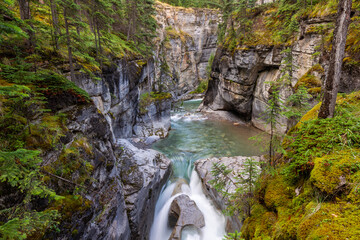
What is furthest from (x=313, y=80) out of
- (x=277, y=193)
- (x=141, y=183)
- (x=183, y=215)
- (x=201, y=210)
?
(x=141, y=183)

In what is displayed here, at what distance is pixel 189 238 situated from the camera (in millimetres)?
9750

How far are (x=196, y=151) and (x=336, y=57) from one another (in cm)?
1429

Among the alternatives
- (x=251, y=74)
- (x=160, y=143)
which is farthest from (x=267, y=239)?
(x=251, y=74)

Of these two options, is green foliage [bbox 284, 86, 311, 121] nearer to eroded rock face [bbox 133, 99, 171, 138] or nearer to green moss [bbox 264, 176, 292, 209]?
green moss [bbox 264, 176, 292, 209]

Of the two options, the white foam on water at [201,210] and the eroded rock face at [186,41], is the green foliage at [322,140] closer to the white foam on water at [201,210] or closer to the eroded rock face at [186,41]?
the white foam on water at [201,210]

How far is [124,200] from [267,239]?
288 inches

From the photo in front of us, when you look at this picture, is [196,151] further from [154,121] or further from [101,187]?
[101,187]

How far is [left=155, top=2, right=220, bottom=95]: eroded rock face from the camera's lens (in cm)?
4691

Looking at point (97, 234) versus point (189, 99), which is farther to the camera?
point (189, 99)

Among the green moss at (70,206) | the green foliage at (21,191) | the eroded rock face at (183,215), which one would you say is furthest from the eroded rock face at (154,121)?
the green foliage at (21,191)

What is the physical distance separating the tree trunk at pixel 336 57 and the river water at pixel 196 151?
10.6 feet

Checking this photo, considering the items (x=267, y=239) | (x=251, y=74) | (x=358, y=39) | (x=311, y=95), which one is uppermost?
(x=358, y=39)

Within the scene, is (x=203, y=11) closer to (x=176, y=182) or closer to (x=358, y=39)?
(x=358, y=39)

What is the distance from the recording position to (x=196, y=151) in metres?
18.0
